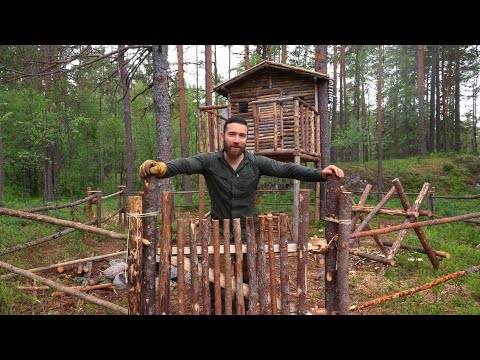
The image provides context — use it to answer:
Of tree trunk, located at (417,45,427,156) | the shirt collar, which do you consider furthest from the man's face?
tree trunk, located at (417,45,427,156)

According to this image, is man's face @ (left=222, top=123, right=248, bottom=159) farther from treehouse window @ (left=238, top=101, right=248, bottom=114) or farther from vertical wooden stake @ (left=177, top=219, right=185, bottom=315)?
treehouse window @ (left=238, top=101, right=248, bottom=114)

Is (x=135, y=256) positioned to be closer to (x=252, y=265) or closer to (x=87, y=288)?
(x=252, y=265)

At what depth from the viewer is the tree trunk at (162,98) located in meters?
8.38

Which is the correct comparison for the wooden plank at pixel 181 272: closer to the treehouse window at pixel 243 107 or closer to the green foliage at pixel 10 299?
the green foliage at pixel 10 299

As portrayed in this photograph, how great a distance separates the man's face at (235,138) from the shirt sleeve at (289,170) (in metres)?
0.29

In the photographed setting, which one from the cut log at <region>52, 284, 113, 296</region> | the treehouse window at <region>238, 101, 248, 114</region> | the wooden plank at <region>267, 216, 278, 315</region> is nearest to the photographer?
the wooden plank at <region>267, 216, 278, 315</region>

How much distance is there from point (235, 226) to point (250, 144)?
9.77 meters

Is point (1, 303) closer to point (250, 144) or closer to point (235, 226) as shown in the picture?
point (235, 226)

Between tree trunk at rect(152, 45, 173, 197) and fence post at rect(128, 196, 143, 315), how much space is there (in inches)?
242

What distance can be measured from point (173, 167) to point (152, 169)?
0.25 meters

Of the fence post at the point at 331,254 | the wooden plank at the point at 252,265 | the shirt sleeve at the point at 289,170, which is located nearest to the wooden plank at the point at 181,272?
the wooden plank at the point at 252,265

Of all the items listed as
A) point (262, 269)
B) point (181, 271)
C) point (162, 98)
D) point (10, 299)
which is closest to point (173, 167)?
point (181, 271)

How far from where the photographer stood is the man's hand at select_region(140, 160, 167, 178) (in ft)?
9.04
